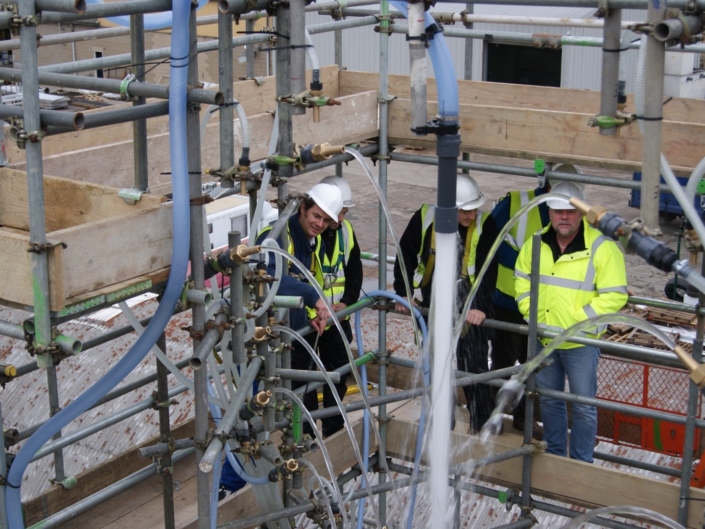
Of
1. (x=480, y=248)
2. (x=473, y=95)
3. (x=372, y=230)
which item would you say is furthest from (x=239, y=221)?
(x=480, y=248)

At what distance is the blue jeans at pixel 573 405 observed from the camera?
18.8 ft

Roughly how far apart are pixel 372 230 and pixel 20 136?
1329 cm

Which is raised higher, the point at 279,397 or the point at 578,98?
the point at 578,98

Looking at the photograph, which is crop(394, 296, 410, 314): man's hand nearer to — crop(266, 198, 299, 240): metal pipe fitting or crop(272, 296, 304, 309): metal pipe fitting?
crop(266, 198, 299, 240): metal pipe fitting

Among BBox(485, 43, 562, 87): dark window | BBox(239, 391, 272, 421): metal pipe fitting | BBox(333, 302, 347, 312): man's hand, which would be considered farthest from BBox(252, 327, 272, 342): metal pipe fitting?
BBox(485, 43, 562, 87): dark window

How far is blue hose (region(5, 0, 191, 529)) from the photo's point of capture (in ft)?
12.2

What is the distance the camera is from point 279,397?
4.99m

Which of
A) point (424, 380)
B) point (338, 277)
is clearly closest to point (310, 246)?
point (338, 277)

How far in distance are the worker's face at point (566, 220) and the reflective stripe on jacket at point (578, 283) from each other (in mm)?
91

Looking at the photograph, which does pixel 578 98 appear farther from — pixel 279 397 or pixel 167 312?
pixel 167 312

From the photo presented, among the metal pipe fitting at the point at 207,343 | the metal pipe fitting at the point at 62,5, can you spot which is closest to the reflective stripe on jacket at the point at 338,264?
the metal pipe fitting at the point at 207,343

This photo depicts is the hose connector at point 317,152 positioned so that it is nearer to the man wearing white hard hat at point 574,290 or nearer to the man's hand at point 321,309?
the man's hand at point 321,309

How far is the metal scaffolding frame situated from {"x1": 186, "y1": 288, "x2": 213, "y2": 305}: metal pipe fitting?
0.05m

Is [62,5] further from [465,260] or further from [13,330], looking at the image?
[465,260]
